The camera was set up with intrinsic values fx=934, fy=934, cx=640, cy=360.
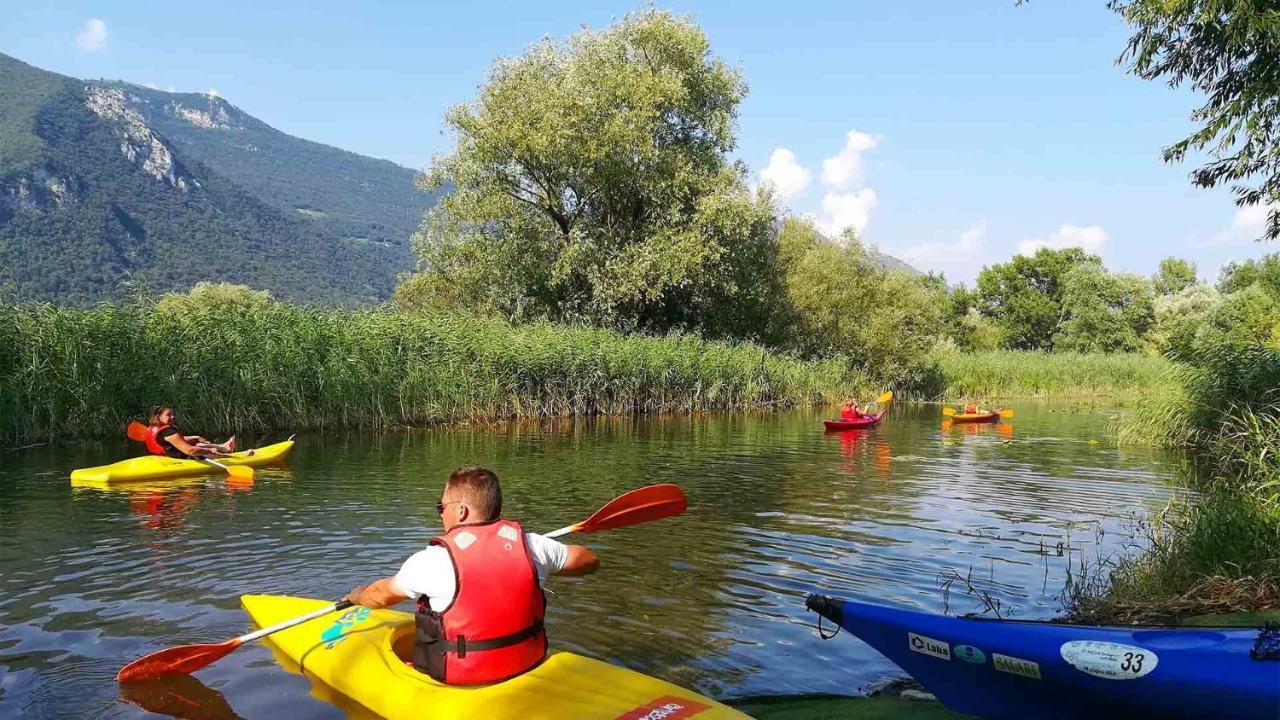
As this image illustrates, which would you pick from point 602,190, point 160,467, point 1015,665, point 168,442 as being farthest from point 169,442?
point 602,190

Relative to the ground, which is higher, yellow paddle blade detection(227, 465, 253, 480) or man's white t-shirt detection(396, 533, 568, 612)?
man's white t-shirt detection(396, 533, 568, 612)

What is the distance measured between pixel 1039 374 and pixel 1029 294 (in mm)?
27847

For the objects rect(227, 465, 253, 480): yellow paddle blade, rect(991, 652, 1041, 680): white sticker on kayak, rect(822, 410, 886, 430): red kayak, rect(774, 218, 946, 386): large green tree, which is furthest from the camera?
rect(774, 218, 946, 386): large green tree

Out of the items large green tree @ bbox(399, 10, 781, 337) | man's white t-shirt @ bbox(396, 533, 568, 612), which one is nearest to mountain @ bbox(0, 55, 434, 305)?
large green tree @ bbox(399, 10, 781, 337)

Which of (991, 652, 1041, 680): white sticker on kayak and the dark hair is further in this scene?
the dark hair

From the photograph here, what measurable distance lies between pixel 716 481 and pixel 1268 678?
9.29 meters

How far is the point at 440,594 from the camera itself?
393 centimetres

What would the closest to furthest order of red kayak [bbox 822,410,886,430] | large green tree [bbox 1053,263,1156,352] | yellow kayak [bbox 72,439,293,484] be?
yellow kayak [bbox 72,439,293,484] → red kayak [bbox 822,410,886,430] → large green tree [bbox 1053,263,1156,352]

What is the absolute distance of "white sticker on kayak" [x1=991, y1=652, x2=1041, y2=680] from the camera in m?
3.75

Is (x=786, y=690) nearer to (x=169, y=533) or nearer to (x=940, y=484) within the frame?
(x=169, y=533)

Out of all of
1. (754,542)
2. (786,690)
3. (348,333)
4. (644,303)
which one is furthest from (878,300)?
(786,690)

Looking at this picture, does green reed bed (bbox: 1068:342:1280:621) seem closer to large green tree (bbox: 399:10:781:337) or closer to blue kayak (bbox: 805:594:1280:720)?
blue kayak (bbox: 805:594:1280:720)

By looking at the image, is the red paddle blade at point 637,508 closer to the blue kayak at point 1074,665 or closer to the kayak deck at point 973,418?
the blue kayak at point 1074,665

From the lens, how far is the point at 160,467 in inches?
447
